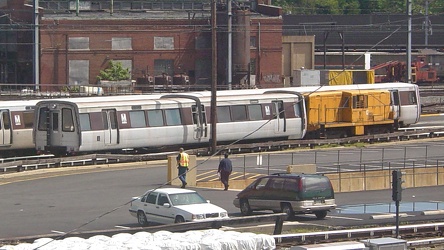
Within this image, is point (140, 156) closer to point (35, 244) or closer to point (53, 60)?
point (35, 244)

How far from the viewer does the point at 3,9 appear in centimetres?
7825

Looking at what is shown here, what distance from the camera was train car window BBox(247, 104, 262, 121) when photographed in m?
45.1

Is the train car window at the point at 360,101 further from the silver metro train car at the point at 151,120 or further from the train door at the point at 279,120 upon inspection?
the train door at the point at 279,120

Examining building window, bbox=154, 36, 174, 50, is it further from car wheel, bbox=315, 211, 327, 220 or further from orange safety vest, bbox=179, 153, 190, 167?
car wheel, bbox=315, 211, 327, 220

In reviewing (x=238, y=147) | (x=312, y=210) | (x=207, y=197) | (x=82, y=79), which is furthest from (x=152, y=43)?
(x=312, y=210)

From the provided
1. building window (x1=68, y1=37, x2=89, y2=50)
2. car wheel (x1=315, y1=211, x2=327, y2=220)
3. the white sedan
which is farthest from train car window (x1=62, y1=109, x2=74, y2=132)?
building window (x1=68, y1=37, x2=89, y2=50)

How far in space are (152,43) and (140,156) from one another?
37.5m

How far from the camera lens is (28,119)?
42.0m

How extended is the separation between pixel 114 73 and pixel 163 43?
18.6ft

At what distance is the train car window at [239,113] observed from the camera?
4472 centimetres

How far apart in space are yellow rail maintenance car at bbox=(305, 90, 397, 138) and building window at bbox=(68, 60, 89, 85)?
31.9 m

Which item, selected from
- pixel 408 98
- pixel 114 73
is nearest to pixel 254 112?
pixel 408 98

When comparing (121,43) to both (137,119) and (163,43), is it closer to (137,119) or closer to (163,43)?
(163,43)

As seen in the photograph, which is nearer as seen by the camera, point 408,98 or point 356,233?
point 356,233
